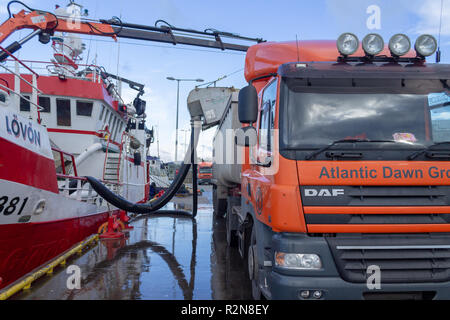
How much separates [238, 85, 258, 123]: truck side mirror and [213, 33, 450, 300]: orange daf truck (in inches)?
8.3

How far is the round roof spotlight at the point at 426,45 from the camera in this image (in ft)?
11.5

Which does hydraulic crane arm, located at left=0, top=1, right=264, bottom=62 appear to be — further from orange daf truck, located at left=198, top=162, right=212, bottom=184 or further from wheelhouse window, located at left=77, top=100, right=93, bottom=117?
orange daf truck, located at left=198, top=162, right=212, bottom=184

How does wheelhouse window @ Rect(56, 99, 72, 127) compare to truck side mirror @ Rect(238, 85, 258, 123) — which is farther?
wheelhouse window @ Rect(56, 99, 72, 127)

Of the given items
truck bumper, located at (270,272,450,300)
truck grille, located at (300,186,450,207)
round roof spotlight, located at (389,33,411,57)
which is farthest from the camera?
round roof spotlight, located at (389,33,411,57)

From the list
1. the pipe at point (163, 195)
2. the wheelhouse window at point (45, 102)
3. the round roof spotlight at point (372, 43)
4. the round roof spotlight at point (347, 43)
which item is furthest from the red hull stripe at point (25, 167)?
the wheelhouse window at point (45, 102)

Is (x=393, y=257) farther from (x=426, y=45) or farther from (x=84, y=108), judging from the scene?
(x=84, y=108)

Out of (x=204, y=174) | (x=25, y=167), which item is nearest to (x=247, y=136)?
(x=25, y=167)

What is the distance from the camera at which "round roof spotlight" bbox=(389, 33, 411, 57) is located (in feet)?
11.4

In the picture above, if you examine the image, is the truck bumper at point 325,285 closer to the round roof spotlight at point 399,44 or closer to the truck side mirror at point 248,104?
the truck side mirror at point 248,104

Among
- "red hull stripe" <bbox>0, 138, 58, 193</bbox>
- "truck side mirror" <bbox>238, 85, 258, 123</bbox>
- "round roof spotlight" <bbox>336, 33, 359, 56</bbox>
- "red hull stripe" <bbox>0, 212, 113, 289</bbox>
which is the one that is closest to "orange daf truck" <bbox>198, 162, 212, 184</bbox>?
"red hull stripe" <bbox>0, 212, 113, 289</bbox>

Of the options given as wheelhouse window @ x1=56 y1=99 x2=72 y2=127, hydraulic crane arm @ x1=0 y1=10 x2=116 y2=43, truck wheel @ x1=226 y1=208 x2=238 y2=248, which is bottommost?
truck wheel @ x1=226 y1=208 x2=238 y2=248

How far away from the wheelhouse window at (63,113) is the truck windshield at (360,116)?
8.27 metres

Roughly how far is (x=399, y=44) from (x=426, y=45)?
292 millimetres

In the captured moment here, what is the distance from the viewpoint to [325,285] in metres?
2.86
